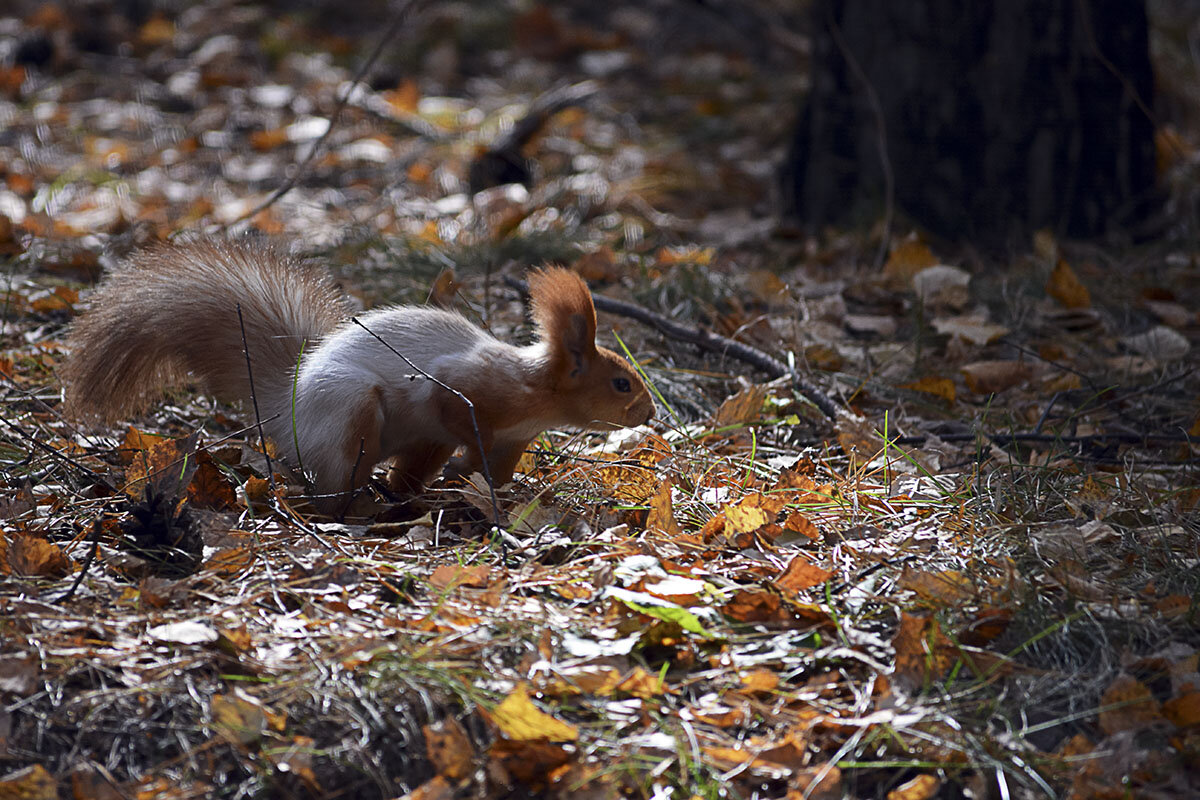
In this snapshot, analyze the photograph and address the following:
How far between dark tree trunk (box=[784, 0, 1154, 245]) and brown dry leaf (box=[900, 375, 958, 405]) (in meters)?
1.43

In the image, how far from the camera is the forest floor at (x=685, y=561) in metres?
1.67

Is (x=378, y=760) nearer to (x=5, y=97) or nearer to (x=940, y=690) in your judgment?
(x=940, y=690)

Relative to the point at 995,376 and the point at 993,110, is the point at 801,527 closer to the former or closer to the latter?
the point at 995,376

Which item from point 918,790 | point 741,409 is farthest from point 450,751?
point 741,409

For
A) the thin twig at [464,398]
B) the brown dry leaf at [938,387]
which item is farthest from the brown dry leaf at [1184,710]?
the brown dry leaf at [938,387]

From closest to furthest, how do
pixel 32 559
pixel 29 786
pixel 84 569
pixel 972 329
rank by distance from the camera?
pixel 29 786
pixel 84 569
pixel 32 559
pixel 972 329

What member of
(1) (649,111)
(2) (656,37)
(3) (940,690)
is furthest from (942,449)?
(2) (656,37)

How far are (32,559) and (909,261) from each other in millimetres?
3088

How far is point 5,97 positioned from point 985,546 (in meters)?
6.86

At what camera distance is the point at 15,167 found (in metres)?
5.86

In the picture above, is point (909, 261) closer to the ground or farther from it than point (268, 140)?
farther from it

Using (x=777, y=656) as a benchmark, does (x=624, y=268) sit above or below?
below

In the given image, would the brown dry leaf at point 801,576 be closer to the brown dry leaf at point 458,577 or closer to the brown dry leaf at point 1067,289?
the brown dry leaf at point 458,577

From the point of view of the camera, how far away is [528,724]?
1.64m
